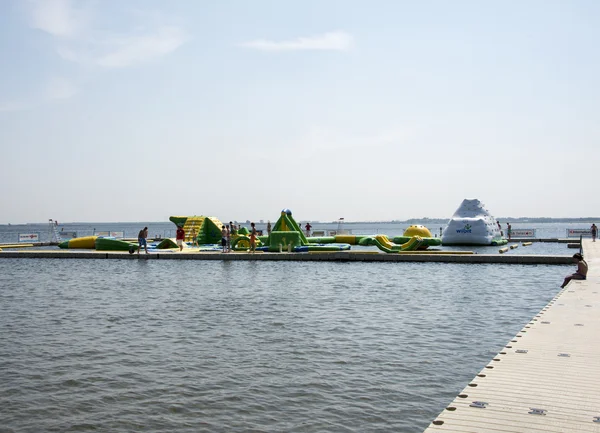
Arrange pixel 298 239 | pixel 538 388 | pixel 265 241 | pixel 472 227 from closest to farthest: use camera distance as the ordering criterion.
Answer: pixel 538 388 < pixel 298 239 < pixel 265 241 < pixel 472 227

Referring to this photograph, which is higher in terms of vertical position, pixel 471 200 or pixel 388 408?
pixel 471 200

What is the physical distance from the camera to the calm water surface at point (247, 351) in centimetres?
923

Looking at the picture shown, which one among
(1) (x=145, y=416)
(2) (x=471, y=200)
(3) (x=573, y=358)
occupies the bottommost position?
(1) (x=145, y=416)

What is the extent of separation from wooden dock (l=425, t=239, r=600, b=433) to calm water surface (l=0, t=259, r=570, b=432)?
39.1 inches

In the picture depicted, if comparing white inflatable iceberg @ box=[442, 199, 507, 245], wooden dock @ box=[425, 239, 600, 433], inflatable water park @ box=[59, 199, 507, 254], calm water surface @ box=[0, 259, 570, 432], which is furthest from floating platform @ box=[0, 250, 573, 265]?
wooden dock @ box=[425, 239, 600, 433]

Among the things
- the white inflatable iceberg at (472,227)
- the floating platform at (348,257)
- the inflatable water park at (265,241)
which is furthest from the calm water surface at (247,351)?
the white inflatable iceberg at (472,227)

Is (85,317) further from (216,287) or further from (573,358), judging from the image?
(573,358)

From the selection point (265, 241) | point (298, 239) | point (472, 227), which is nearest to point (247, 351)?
point (298, 239)

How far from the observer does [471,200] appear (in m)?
61.3

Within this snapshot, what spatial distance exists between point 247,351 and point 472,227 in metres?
47.8

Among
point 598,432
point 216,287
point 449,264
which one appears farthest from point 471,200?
point 598,432

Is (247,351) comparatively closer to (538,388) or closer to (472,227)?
(538,388)

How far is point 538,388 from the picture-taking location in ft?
27.2

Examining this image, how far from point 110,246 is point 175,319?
89.8 ft
